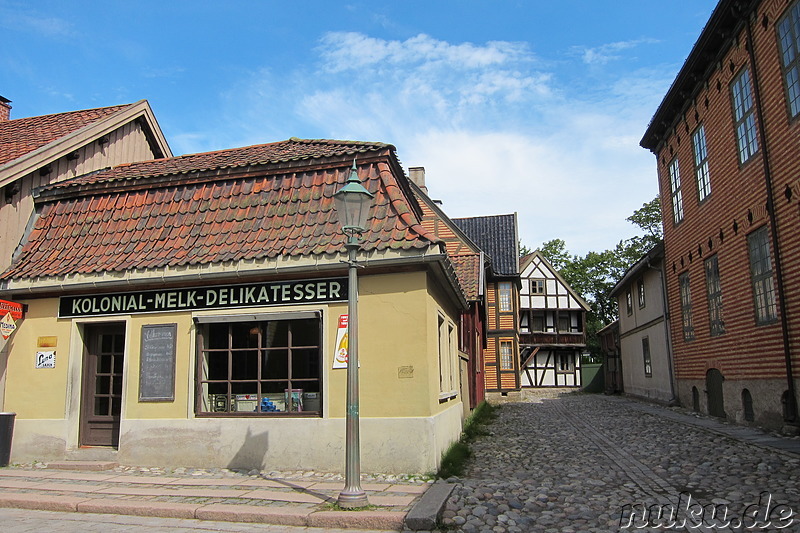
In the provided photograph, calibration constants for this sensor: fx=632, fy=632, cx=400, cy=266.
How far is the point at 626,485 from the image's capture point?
7.53m

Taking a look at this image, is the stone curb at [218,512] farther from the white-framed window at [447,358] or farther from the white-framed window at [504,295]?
the white-framed window at [504,295]

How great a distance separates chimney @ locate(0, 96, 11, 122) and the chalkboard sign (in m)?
10.5

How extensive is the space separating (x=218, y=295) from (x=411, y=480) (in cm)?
386

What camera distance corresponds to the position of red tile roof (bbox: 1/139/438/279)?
9125 millimetres

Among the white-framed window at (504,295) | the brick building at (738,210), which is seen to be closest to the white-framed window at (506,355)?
the white-framed window at (504,295)

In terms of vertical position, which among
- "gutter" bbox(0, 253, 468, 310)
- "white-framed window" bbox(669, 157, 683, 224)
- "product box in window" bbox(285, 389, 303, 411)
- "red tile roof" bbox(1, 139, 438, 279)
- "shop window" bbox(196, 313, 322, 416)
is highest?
"white-framed window" bbox(669, 157, 683, 224)

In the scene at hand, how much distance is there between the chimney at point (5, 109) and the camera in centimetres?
1620

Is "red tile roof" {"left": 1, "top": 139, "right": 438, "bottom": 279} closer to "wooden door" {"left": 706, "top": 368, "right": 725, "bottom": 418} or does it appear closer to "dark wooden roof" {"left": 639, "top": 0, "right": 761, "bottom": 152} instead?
"dark wooden roof" {"left": 639, "top": 0, "right": 761, "bottom": 152}

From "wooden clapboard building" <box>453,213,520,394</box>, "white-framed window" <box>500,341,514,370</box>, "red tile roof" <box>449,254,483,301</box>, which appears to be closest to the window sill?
"red tile roof" <box>449,254,483,301</box>

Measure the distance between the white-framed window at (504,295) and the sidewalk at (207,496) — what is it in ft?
81.6

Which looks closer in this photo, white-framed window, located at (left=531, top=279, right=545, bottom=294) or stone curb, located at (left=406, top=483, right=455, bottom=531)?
stone curb, located at (left=406, top=483, right=455, bottom=531)

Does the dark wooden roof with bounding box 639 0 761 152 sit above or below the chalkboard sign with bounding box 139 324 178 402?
above

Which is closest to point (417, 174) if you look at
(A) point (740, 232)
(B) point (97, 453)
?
(A) point (740, 232)

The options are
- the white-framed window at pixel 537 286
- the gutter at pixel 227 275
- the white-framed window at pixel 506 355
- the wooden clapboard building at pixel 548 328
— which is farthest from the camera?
the white-framed window at pixel 537 286
